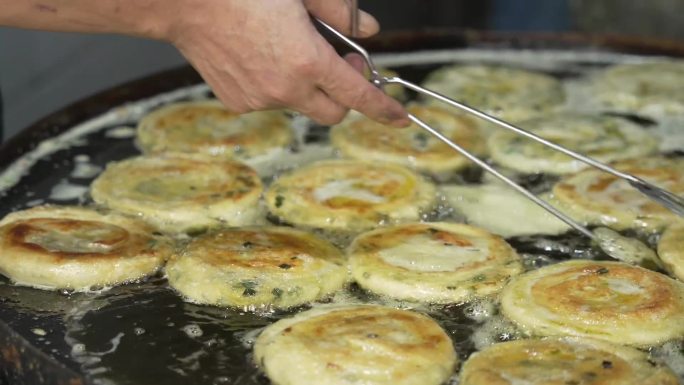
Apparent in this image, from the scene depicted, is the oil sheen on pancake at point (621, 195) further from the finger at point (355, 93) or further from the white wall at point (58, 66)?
the white wall at point (58, 66)

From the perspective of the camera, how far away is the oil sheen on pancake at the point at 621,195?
3.01 meters

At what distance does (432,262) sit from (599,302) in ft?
1.49

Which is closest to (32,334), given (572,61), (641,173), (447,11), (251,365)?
(251,365)

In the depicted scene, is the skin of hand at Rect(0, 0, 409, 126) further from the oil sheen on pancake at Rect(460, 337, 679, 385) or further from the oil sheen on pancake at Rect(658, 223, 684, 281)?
the oil sheen on pancake at Rect(658, 223, 684, 281)

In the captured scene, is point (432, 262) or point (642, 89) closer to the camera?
point (432, 262)

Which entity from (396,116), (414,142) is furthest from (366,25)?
(414,142)

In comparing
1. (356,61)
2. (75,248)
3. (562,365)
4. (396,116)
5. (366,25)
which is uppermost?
(366,25)

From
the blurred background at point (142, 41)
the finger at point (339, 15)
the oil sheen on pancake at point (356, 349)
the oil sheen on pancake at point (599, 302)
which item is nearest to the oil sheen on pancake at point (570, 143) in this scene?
the oil sheen on pancake at point (599, 302)

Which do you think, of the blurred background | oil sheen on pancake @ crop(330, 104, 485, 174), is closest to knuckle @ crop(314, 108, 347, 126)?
oil sheen on pancake @ crop(330, 104, 485, 174)

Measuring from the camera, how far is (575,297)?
8.27 feet

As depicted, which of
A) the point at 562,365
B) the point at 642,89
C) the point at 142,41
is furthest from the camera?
the point at 142,41

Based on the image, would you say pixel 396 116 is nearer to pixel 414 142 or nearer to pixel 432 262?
pixel 432 262

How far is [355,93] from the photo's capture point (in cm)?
259

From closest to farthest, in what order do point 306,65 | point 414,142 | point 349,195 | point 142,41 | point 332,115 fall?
point 306,65 → point 332,115 → point 349,195 → point 414,142 → point 142,41
